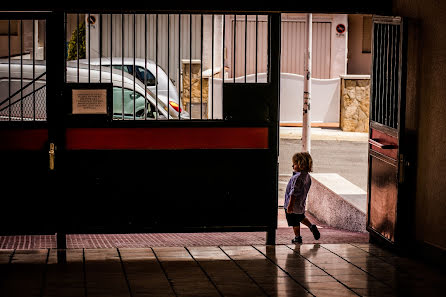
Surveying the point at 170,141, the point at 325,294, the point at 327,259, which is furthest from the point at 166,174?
the point at 325,294

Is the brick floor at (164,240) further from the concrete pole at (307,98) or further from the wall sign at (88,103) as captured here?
the concrete pole at (307,98)

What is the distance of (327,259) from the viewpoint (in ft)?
25.2

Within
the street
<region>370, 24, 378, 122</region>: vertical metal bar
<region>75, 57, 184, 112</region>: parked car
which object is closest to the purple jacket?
<region>370, 24, 378, 122</region>: vertical metal bar

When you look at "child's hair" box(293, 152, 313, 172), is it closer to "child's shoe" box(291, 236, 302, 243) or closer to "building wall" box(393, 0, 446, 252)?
"child's shoe" box(291, 236, 302, 243)

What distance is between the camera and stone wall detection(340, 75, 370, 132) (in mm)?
21859

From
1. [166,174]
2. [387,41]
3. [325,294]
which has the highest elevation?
[387,41]

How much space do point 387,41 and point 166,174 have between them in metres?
2.66

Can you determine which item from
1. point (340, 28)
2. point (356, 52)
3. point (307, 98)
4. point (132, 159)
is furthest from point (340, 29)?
point (132, 159)

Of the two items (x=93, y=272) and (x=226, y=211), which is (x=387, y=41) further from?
(x=93, y=272)

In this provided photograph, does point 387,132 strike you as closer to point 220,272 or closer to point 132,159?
point 220,272

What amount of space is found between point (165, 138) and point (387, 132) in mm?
2265

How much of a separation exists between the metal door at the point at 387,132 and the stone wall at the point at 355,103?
13420 mm

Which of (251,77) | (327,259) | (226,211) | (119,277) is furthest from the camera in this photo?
(251,77)

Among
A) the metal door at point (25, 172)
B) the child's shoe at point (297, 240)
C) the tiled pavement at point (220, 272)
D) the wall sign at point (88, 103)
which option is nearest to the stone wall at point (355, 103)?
the child's shoe at point (297, 240)
